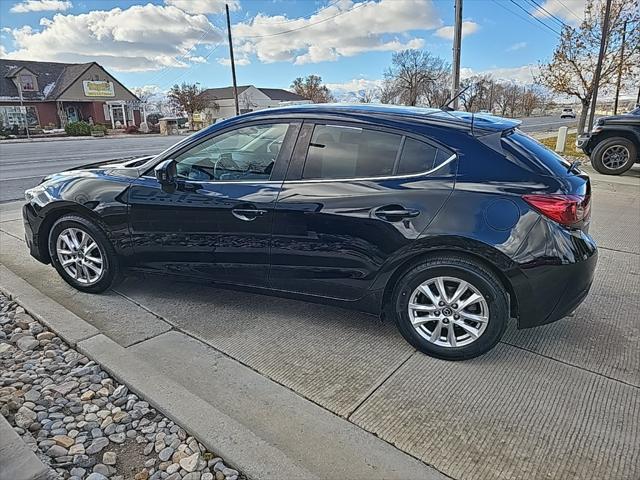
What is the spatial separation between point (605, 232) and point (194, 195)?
5267mm

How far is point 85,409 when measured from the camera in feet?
8.01

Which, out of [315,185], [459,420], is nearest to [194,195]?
[315,185]

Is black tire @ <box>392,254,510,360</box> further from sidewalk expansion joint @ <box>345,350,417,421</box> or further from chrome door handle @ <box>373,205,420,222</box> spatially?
chrome door handle @ <box>373,205,420,222</box>

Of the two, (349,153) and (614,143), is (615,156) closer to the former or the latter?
(614,143)

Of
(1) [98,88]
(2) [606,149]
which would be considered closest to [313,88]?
(1) [98,88]

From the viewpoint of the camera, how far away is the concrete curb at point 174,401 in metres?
2.04

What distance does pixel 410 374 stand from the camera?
→ 2.77 m

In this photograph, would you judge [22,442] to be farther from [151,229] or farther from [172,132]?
[172,132]

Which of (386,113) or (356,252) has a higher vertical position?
(386,113)

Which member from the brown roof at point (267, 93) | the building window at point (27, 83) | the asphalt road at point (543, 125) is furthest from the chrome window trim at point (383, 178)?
the brown roof at point (267, 93)

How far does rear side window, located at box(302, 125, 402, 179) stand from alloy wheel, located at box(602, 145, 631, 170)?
29.8 feet

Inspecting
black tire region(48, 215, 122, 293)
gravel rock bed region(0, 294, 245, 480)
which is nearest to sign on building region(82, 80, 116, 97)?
black tire region(48, 215, 122, 293)

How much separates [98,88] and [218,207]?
4735cm

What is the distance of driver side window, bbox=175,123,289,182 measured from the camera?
10.5 ft
